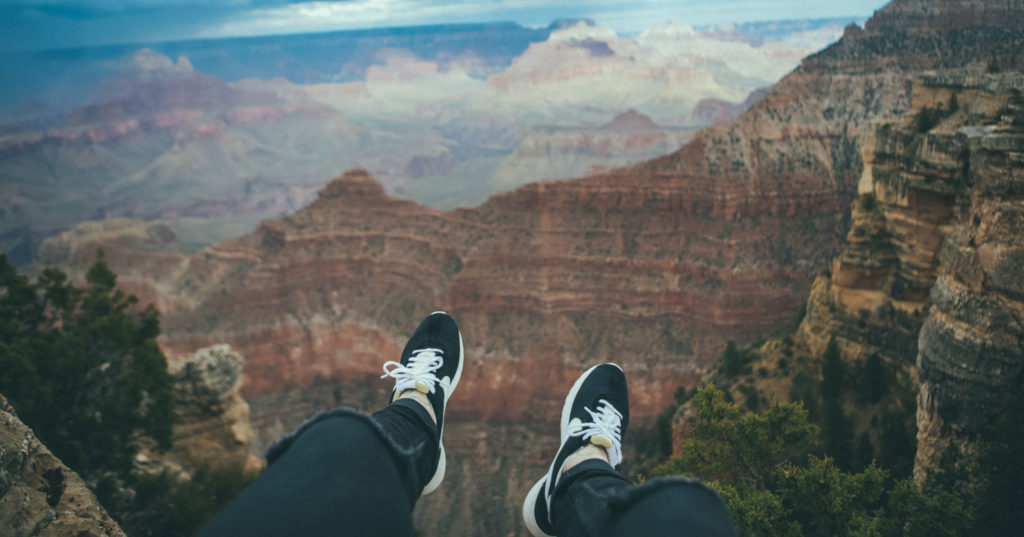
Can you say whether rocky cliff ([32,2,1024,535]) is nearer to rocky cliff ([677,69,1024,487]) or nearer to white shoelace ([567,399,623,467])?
rocky cliff ([677,69,1024,487])

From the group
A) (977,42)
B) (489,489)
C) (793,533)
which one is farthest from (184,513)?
(977,42)

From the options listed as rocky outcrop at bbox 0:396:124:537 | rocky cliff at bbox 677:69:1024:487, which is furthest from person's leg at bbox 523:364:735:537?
rocky cliff at bbox 677:69:1024:487

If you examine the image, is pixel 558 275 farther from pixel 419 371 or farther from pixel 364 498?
pixel 364 498

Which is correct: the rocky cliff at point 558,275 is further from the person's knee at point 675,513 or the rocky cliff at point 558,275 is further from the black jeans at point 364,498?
the person's knee at point 675,513

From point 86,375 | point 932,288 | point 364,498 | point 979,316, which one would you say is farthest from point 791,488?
point 86,375

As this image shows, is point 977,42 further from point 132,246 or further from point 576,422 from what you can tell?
point 132,246

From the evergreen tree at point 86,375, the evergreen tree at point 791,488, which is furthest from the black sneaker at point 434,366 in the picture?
the evergreen tree at point 86,375
